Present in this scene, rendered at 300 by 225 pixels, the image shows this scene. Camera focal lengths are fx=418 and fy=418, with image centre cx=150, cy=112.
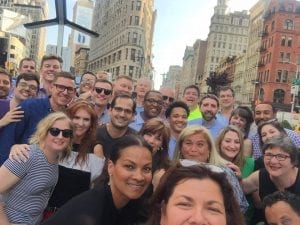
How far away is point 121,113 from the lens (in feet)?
18.2

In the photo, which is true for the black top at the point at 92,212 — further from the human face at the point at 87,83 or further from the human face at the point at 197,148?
the human face at the point at 87,83

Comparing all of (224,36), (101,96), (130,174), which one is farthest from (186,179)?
(224,36)

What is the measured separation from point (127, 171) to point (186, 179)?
0.87 m

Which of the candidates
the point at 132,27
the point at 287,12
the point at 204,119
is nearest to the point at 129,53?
the point at 132,27

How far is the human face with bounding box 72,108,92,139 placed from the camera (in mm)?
4629

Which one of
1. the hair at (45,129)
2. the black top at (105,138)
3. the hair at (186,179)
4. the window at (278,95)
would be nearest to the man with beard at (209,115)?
the black top at (105,138)

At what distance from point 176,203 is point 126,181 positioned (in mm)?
936

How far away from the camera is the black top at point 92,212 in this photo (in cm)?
250

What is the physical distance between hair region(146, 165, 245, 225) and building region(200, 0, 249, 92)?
146m

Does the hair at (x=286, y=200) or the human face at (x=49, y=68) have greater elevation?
the human face at (x=49, y=68)

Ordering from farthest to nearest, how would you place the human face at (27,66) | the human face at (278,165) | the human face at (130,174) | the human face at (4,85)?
the human face at (27,66), the human face at (4,85), the human face at (278,165), the human face at (130,174)

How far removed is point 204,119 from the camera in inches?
290

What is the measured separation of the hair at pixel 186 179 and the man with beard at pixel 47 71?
4892 millimetres

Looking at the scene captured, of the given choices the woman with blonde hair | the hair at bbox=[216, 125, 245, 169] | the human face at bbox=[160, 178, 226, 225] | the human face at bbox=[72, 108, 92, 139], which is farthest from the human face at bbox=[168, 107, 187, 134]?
the human face at bbox=[160, 178, 226, 225]
